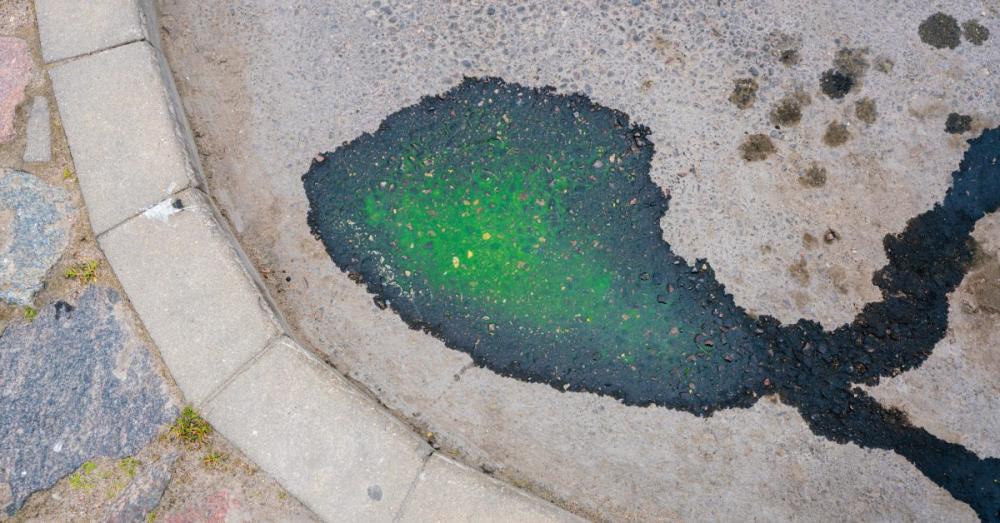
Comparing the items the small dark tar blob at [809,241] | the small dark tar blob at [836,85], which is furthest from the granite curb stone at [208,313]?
the small dark tar blob at [836,85]

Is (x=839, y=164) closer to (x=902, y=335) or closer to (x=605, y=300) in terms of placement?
(x=902, y=335)

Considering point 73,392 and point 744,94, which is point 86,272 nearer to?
point 73,392

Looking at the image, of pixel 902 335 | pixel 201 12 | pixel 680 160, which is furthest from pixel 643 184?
pixel 201 12

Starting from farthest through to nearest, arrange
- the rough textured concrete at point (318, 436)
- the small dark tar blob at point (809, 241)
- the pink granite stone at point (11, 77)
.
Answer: the small dark tar blob at point (809, 241)
the pink granite stone at point (11, 77)
the rough textured concrete at point (318, 436)

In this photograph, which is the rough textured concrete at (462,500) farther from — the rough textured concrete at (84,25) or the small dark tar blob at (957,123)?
the small dark tar blob at (957,123)

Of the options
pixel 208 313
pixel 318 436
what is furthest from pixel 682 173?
pixel 208 313

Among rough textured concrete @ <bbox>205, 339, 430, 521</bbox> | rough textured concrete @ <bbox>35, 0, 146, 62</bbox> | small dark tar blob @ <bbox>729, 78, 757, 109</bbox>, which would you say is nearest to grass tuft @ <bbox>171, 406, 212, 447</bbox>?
rough textured concrete @ <bbox>205, 339, 430, 521</bbox>
